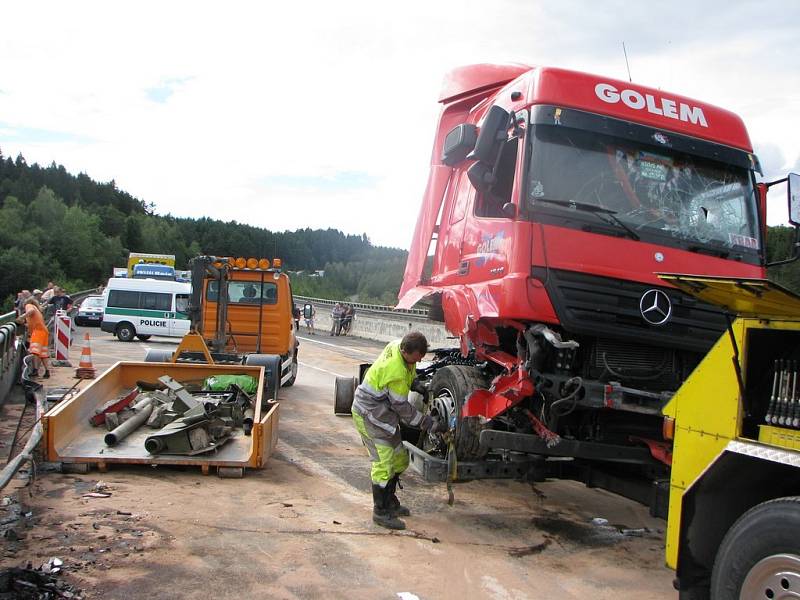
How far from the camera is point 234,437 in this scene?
7531 mm

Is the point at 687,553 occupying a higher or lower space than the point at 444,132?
lower

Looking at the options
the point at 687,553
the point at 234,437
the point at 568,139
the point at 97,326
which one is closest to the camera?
the point at 687,553

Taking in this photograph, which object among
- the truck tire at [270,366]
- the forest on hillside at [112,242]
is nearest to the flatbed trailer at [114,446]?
the truck tire at [270,366]

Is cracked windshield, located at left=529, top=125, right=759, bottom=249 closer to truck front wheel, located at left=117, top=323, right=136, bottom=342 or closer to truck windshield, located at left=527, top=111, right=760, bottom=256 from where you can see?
truck windshield, located at left=527, top=111, right=760, bottom=256

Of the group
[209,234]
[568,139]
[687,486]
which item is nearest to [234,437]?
[568,139]

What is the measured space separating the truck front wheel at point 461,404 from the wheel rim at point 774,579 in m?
2.73

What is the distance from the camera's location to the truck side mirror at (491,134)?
5336 mm

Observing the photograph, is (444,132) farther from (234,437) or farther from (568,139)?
(234,437)

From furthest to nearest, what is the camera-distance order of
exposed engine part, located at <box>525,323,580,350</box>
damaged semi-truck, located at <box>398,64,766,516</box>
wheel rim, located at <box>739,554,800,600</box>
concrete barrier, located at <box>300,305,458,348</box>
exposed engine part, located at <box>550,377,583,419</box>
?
1. concrete barrier, located at <box>300,305,458,348</box>
2. damaged semi-truck, located at <box>398,64,766,516</box>
3. exposed engine part, located at <box>550,377,583,419</box>
4. exposed engine part, located at <box>525,323,580,350</box>
5. wheel rim, located at <box>739,554,800,600</box>

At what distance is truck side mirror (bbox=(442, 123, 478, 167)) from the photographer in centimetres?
598

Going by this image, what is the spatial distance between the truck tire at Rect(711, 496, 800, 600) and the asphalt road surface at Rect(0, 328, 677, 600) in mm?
1481

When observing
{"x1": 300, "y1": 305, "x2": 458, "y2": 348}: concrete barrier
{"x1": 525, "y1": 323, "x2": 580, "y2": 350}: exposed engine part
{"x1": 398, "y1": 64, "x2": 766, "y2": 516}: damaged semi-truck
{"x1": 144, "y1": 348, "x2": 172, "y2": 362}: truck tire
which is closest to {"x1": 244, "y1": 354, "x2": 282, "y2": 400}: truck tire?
{"x1": 144, "y1": 348, "x2": 172, "y2": 362}: truck tire

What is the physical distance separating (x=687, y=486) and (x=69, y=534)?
13.2ft

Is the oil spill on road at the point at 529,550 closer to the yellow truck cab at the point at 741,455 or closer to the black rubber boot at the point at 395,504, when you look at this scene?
the black rubber boot at the point at 395,504
